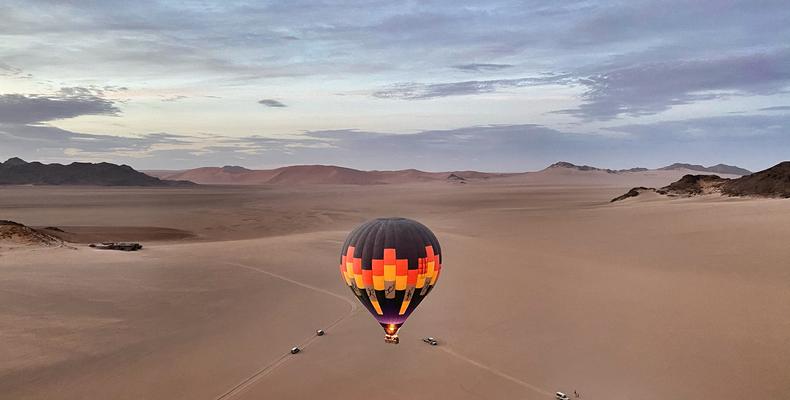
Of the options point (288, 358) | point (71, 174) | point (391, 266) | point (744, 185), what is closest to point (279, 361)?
point (288, 358)

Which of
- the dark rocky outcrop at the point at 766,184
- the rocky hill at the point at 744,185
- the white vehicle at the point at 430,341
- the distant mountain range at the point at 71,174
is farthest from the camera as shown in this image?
the distant mountain range at the point at 71,174

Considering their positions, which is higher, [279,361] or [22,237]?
[22,237]

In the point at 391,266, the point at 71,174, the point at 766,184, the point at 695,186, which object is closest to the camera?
the point at 391,266

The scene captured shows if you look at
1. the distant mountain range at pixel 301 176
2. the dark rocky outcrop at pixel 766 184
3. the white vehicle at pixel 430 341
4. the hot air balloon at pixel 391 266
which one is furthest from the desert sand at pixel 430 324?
the distant mountain range at pixel 301 176

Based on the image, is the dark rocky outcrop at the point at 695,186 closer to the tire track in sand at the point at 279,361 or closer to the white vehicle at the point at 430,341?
the tire track in sand at the point at 279,361

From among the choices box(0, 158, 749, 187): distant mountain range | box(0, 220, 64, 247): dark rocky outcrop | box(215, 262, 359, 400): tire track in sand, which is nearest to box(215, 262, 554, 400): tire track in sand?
box(215, 262, 359, 400): tire track in sand

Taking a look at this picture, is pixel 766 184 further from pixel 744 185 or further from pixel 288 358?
pixel 288 358

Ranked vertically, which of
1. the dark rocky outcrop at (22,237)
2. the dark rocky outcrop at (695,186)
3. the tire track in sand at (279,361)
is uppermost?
the dark rocky outcrop at (695,186)
